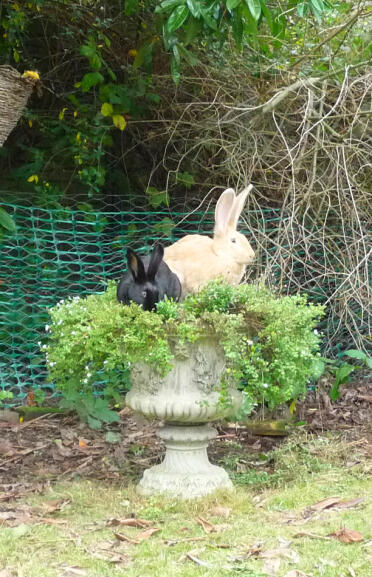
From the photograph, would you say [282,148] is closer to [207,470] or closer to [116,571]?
[207,470]

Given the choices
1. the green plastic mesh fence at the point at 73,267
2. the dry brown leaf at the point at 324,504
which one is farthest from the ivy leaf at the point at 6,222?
the dry brown leaf at the point at 324,504

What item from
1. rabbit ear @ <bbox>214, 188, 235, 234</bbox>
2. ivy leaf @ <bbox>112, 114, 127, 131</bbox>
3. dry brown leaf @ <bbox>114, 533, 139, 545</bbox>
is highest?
ivy leaf @ <bbox>112, 114, 127, 131</bbox>

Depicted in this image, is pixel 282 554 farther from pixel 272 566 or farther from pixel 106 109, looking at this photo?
pixel 106 109

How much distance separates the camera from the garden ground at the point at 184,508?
2742mm

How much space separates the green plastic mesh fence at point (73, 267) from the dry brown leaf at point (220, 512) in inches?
72.6

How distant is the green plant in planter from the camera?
3.42m

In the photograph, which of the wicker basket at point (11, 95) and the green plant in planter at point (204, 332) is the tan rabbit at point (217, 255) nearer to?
the green plant in planter at point (204, 332)

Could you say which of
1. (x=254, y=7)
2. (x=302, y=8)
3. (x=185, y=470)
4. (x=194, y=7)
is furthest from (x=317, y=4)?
(x=185, y=470)

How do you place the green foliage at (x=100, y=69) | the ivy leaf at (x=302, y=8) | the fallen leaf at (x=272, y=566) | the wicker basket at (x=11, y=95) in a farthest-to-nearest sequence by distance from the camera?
1. the green foliage at (x=100, y=69)
2. the wicker basket at (x=11, y=95)
3. the ivy leaf at (x=302, y=8)
4. the fallen leaf at (x=272, y=566)

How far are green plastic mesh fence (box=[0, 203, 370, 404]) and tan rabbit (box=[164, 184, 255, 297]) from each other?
3.47 feet

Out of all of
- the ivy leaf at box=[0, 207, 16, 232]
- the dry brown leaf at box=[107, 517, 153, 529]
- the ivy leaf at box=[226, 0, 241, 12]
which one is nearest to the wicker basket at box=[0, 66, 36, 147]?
the ivy leaf at box=[0, 207, 16, 232]

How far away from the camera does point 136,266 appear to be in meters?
3.51

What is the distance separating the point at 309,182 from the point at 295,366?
1933mm

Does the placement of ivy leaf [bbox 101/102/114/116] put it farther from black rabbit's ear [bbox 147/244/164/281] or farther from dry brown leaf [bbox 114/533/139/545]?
dry brown leaf [bbox 114/533/139/545]
